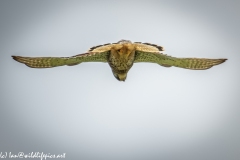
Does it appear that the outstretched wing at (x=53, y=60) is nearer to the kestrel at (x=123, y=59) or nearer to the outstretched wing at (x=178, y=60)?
the kestrel at (x=123, y=59)

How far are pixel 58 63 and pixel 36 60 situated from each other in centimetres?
41

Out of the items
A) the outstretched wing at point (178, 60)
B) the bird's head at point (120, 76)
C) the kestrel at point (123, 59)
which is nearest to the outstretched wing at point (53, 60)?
the kestrel at point (123, 59)

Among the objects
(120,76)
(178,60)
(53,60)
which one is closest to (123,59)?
(120,76)

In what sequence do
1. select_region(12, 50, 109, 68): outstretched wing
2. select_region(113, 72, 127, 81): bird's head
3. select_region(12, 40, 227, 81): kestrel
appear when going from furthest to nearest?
select_region(113, 72, 127, 81): bird's head
select_region(12, 50, 109, 68): outstretched wing
select_region(12, 40, 227, 81): kestrel

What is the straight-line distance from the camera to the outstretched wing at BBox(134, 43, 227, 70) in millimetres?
7357

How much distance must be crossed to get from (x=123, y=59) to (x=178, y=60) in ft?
3.85

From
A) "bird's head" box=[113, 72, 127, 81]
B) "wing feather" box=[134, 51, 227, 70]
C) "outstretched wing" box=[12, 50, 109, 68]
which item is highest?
"wing feather" box=[134, 51, 227, 70]

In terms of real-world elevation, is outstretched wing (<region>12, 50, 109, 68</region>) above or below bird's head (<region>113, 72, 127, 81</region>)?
above

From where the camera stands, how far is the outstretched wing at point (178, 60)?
736cm

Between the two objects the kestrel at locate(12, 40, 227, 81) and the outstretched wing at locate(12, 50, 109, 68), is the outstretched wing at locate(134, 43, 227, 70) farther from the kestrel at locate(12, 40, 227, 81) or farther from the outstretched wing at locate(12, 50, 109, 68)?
the outstretched wing at locate(12, 50, 109, 68)

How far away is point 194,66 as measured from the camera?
7.55 metres

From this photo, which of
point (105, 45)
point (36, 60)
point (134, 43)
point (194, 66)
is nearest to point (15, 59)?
point (36, 60)

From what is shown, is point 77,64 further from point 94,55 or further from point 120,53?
point 120,53

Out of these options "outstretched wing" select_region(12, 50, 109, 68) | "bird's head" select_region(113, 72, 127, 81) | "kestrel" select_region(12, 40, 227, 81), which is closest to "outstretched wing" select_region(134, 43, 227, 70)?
"kestrel" select_region(12, 40, 227, 81)
